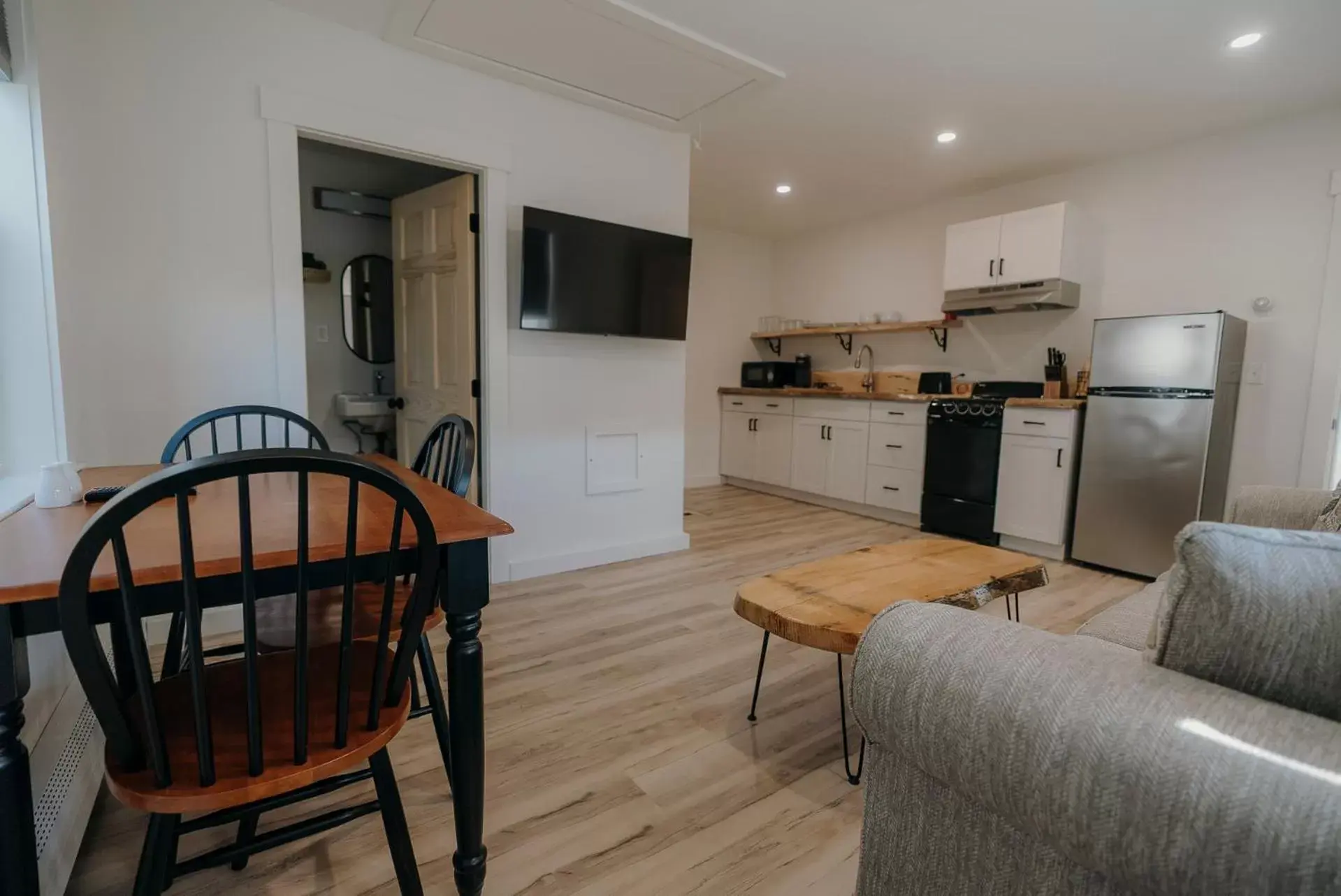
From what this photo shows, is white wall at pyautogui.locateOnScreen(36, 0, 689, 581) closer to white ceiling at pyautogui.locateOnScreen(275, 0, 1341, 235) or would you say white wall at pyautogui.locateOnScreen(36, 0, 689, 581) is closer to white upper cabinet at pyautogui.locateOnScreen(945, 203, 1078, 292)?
white ceiling at pyautogui.locateOnScreen(275, 0, 1341, 235)

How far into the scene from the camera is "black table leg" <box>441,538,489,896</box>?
3.77 feet

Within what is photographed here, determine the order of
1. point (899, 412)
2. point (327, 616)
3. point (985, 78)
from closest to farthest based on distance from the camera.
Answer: point (327, 616) → point (985, 78) → point (899, 412)

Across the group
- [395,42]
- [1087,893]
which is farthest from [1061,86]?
[1087,893]

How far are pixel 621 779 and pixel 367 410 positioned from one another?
324 cm

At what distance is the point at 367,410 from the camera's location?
13.2 feet

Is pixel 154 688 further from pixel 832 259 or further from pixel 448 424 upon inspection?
pixel 832 259

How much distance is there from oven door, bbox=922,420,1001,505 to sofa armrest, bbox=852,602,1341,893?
3408mm

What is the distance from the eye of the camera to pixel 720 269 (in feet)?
19.5

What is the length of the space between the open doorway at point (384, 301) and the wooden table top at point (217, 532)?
1.77m

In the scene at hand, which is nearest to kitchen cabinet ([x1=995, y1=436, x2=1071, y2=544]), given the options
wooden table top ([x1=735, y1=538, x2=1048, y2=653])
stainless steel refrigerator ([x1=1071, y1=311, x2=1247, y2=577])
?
→ stainless steel refrigerator ([x1=1071, y1=311, x2=1247, y2=577])

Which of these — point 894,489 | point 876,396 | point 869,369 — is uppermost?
point 869,369

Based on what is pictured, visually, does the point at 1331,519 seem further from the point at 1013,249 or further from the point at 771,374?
the point at 771,374

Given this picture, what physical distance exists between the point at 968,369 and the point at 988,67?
2.39m

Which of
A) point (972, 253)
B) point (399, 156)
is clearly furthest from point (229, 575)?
point (972, 253)
